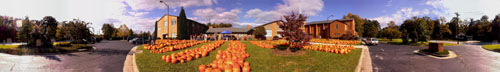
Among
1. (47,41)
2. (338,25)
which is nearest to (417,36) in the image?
(338,25)

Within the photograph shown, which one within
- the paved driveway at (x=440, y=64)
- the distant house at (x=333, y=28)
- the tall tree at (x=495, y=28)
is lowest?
the paved driveway at (x=440, y=64)

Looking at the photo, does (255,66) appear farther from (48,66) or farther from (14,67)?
(14,67)

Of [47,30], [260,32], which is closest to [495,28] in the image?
[47,30]

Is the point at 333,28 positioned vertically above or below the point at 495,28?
above

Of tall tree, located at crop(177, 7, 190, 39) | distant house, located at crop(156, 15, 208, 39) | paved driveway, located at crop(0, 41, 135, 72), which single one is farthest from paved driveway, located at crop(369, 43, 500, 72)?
distant house, located at crop(156, 15, 208, 39)

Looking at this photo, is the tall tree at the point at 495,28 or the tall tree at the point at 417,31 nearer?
the tall tree at the point at 495,28

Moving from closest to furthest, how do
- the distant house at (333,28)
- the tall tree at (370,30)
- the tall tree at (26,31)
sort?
the tall tree at (26,31)
the distant house at (333,28)
the tall tree at (370,30)

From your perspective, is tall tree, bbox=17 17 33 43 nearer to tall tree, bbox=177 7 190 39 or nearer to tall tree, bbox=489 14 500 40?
tall tree, bbox=489 14 500 40

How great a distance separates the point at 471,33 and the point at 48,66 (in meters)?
38.3

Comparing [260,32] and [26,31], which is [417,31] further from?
[26,31]

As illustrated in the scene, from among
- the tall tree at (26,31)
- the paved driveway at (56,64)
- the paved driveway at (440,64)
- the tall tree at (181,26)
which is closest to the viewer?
the paved driveway at (56,64)

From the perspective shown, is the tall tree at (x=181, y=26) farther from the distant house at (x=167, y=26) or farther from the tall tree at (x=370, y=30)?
the tall tree at (x=370, y=30)

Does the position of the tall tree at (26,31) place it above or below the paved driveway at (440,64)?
above

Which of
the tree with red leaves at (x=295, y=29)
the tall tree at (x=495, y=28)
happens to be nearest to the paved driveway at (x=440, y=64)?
the tall tree at (x=495, y=28)
